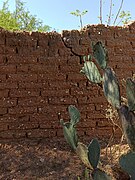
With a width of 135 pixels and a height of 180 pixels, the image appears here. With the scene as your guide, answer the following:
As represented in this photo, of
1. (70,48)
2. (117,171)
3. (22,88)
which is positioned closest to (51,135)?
(22,88)

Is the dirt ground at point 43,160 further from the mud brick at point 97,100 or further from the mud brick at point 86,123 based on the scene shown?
the mud brick at point 97,100

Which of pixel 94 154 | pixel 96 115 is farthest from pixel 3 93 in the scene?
pixel 94 154

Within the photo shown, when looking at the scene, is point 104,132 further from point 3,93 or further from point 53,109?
point 3,93

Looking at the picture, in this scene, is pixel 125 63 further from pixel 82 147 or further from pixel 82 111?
pixel 82 147

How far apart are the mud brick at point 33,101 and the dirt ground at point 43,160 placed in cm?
50

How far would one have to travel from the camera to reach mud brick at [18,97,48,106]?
5238 millimetres

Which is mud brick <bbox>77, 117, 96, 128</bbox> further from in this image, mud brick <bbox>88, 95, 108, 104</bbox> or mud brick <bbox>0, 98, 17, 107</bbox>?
mud brick <bbox>0, 98, 17, 107</bbox>

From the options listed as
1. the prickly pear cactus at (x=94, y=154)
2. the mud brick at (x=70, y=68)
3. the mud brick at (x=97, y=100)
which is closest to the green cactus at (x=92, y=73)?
the mud brick at (x=70, y=68)

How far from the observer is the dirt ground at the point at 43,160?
450 centimetres

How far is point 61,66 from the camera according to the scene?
536 centimetres

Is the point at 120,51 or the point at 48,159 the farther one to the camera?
the point at 120,51

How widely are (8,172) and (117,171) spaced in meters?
1.43

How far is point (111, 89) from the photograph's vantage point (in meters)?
3.05

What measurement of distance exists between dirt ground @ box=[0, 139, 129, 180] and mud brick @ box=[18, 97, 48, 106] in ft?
1.65
